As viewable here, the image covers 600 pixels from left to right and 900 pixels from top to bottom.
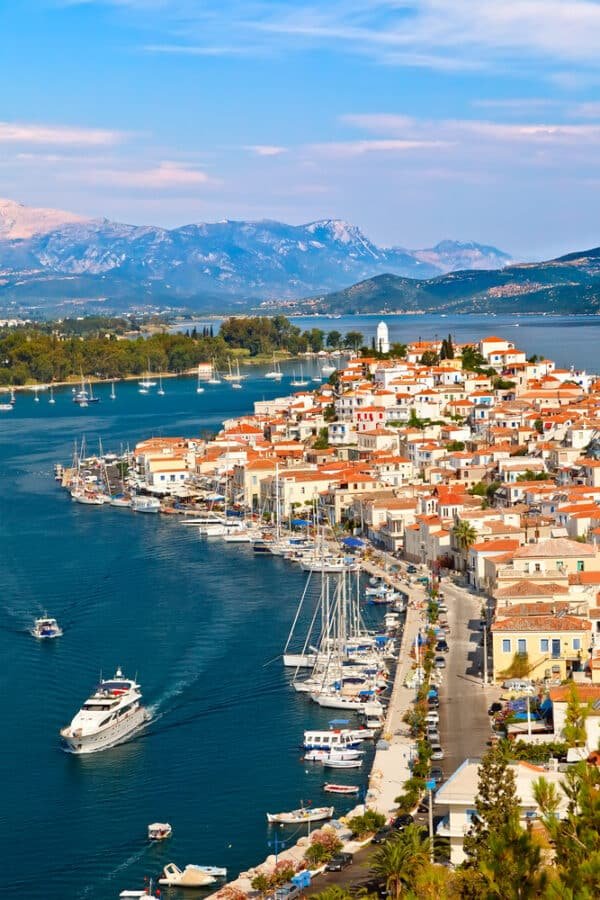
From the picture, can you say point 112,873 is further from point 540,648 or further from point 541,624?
point 541,624

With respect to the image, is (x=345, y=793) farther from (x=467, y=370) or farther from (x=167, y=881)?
(x=467, y=370)

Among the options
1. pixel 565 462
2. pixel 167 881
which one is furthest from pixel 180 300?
pixel 167 881

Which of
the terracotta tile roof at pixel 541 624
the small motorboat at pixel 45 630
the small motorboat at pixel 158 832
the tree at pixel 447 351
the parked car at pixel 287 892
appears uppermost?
the tree at pixel 447 351

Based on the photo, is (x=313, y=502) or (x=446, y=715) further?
(x=313, y=502)

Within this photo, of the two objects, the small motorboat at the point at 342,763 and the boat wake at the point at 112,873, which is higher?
the small motorboat at the point at 342,763

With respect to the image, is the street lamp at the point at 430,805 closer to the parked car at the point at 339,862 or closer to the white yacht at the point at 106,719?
the parked car at the point at 339,862

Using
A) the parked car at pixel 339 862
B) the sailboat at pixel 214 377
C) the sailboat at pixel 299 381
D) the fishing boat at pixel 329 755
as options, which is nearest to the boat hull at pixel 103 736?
the fishing boat at pixel 329 755

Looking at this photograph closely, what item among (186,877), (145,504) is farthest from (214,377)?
(186,877)
